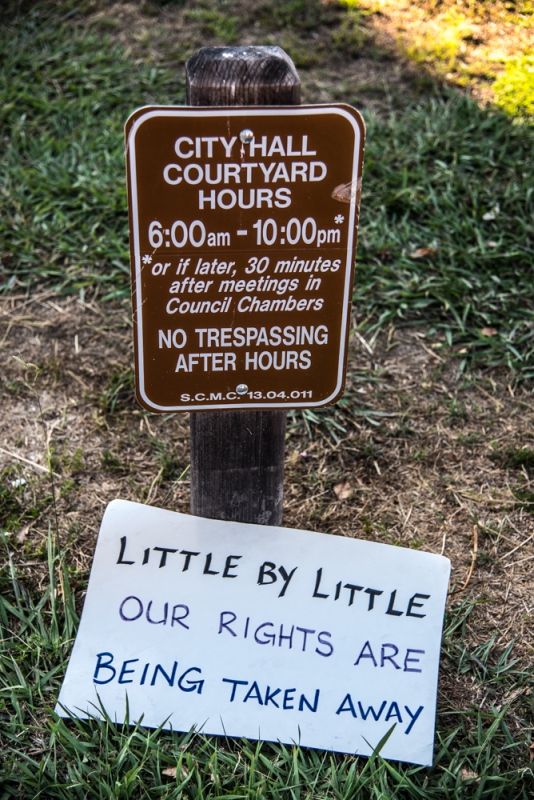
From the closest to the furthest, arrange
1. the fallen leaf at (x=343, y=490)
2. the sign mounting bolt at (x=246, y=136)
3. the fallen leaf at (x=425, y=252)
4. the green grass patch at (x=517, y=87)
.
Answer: the sign mounting bolt at (x=246, y=136) → the fallen leaf at (x=343, y=490) → the fallen leaf at (x=425, y=252) → the green grass patch at (x=517, y=87)

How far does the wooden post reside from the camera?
154cm

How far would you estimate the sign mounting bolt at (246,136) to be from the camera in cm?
154

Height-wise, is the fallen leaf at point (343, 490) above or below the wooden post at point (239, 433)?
below

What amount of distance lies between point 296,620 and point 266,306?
2.80ft

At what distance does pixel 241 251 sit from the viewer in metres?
1.67

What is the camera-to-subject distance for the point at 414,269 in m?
3.23

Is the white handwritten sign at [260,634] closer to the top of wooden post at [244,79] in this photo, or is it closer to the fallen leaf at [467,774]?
the fallen leaf at [467,774]

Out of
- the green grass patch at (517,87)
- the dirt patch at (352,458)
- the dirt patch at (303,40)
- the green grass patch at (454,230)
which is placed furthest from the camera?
the dirt patch at (303,40)

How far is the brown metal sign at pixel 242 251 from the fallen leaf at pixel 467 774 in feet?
3.11

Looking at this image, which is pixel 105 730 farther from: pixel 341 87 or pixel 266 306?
pixel 341 87

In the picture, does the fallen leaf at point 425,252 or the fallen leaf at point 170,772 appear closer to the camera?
the fallen leaf at point 170,772

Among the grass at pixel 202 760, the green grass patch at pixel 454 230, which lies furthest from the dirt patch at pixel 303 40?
the grass at pixel 202 760

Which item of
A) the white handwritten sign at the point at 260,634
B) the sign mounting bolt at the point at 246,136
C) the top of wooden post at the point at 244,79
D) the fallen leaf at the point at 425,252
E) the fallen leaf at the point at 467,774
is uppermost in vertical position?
the top of wooden post at the point at 244,79

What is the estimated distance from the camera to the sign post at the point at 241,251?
1.54 metres
